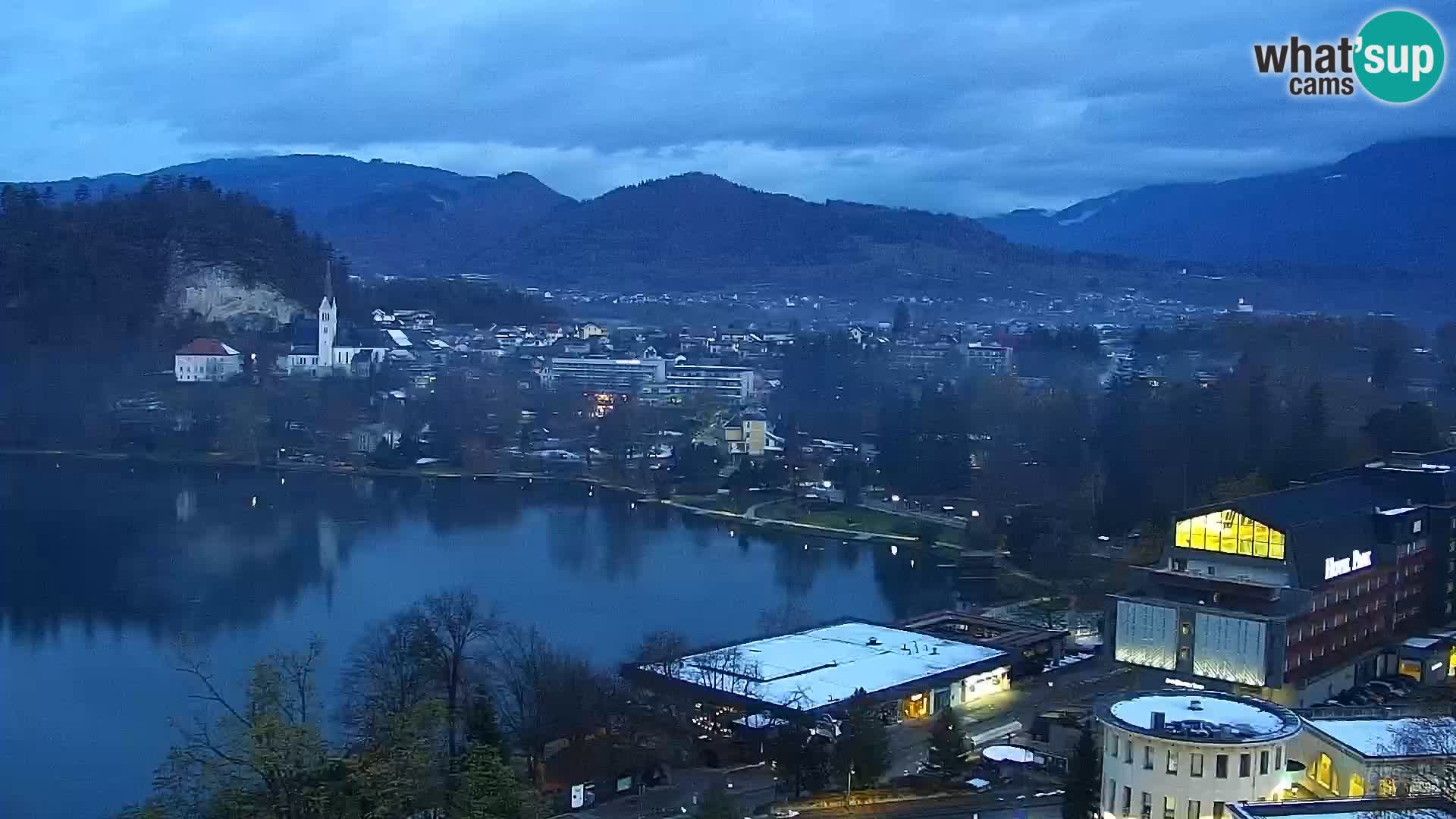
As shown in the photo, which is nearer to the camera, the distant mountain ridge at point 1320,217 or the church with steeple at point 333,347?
the church with steeple at point 333,347

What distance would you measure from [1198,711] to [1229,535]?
1.82 metres

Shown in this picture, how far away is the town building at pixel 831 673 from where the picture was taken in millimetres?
4703

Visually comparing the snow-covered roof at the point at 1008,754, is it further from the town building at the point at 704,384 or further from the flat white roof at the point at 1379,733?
the town building at the point at 704,384

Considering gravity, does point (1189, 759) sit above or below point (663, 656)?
above

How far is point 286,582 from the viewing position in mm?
7891

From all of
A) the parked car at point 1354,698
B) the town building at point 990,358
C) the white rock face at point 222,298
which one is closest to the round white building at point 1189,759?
the parked car at point 1354,698

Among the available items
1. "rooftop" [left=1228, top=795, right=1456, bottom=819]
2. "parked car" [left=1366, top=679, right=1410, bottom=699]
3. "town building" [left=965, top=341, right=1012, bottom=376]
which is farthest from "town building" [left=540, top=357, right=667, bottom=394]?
"rooftop" [left=1228, top=795, right=1456, bottom=819]

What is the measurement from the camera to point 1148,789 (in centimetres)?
321

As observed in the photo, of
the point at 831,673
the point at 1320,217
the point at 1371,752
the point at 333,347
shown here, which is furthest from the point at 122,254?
the point at 1320,217

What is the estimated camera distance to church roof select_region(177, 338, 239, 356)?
1667 centimetres

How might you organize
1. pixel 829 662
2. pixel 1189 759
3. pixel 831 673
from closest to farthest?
pixel 1189 759
pixel 831 673
pixel 829 662

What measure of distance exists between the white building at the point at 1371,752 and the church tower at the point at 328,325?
15158 millimetres

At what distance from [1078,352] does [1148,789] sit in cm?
1486

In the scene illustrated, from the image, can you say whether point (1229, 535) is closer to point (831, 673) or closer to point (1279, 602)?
point (1279, 602)
